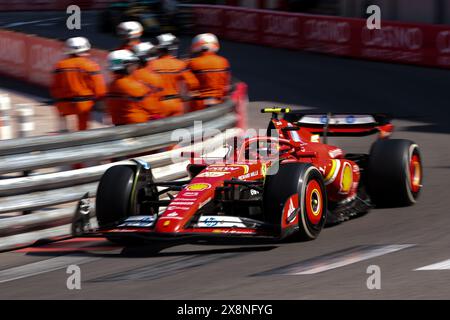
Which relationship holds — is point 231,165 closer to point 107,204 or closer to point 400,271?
point 107,204

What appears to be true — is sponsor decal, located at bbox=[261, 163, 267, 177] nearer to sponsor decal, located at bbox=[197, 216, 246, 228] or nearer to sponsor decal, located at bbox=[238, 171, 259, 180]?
sponsor decal, located at bbox=[238, 171, 259, 180]

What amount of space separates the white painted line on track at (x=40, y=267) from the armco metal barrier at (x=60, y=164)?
61 centimetres

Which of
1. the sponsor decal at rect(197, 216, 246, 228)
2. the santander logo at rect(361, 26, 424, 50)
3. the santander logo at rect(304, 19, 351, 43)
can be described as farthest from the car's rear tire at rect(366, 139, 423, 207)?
the santander logo at rect(304, 19, 351, 43)

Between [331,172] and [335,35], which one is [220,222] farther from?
[335,35]

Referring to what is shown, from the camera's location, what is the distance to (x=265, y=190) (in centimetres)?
899

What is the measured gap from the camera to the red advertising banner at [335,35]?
22.6m

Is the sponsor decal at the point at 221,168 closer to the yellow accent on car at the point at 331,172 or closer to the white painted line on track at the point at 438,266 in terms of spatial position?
the yellow accent on car at the point at 331,172

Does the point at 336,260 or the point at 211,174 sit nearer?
the point at 336,260

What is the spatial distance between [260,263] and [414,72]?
14.6m

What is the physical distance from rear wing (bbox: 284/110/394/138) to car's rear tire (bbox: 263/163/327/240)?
2.18 m

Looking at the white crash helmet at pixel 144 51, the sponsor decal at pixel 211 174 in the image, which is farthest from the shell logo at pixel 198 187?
the white crash helmet at pixel 144 51

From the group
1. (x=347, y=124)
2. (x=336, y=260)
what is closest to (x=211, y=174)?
(x=336, y=260)

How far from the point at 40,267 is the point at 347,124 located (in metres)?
4.12

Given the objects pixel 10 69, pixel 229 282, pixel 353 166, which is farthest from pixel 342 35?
pixel 229 282
